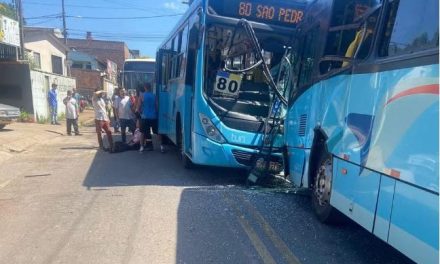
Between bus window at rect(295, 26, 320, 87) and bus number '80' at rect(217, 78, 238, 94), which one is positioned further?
bus number '80' at rect(217, 78, 238, 94)

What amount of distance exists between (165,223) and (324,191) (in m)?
2.13

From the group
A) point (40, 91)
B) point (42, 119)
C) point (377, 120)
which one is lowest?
point (42, 119)

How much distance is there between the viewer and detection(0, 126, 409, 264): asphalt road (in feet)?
14.3

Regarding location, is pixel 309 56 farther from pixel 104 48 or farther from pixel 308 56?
pixel 104 48

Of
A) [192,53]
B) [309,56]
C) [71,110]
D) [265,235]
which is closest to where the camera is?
[265,235]

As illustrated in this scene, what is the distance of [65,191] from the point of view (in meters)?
7.04

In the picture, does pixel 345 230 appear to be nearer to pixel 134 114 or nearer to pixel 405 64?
pixel 405 64

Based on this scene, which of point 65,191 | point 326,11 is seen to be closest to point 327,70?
point 326,11

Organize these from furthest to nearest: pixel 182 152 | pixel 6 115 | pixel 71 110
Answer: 1. pixel 71 110
2. pixel 6 115
3. pixel 182 152

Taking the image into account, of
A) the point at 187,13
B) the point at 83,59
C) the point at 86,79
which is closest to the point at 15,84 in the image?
the point at 187,13

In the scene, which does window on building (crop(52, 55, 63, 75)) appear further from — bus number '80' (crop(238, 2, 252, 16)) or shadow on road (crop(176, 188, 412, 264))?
shadow on road (crop(176, 188, 412, 264))

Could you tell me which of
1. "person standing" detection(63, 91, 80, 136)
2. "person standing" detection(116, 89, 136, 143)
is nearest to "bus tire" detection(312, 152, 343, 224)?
"person standing" detection(116, 89, 136, 143)

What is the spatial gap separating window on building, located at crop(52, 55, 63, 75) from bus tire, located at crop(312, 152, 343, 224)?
2986 centimetres

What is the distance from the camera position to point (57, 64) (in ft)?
104
